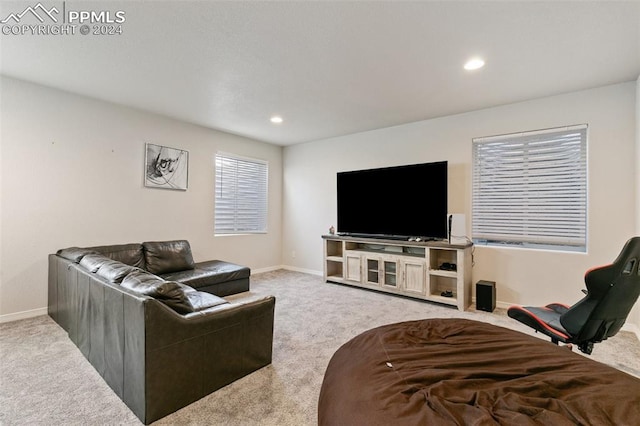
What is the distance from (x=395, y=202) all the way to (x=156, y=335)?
359 centimetres

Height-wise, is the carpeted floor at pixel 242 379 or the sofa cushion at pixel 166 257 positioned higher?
the sofa cushion at pixel 166 257

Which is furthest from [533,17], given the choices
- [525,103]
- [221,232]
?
[221,232]

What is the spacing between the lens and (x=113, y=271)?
6.95 feet

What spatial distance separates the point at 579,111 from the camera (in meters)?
3.29

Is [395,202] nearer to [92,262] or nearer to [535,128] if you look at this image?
[535,128]

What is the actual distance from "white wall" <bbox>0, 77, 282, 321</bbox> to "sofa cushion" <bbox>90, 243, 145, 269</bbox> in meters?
0.26

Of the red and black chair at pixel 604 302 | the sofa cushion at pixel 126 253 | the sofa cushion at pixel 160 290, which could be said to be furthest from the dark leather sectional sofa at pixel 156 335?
the red and black chair at pixel 604 302

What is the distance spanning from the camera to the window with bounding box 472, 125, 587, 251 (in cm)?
334

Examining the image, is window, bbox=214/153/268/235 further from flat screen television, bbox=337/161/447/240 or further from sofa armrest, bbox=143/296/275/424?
sofa armrest, bbox=143/296/275/424

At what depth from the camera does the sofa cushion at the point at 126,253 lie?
3.52 m

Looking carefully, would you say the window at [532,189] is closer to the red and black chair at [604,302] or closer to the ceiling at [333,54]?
the ceiling at [333,54]

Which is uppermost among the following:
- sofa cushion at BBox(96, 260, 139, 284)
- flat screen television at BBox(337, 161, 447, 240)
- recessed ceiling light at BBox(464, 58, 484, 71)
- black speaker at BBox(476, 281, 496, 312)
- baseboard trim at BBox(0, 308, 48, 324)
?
recessed ceiling light at BBox(464, 58, 484, 71)

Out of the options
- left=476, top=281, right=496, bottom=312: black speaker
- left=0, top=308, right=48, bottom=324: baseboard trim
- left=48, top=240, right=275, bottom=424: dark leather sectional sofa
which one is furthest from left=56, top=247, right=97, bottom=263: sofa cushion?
left=476, top=281, right=496, bottom=312: black speaker

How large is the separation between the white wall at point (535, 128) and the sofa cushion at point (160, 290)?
3348 mm
